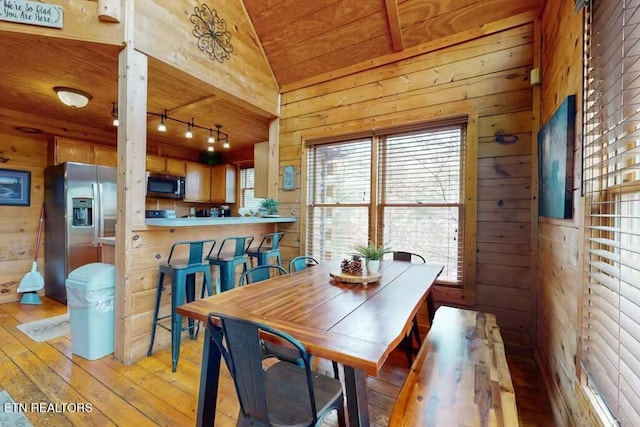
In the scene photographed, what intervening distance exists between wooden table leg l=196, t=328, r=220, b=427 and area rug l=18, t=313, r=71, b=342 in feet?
7.72

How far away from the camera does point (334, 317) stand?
1288 mm

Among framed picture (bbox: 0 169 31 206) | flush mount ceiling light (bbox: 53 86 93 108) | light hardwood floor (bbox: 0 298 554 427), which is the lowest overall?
light hardwood floor (bbox: 0 298 554 427)

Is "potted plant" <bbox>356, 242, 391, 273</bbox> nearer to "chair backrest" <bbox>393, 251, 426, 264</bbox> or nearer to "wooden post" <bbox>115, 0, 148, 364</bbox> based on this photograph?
"chair backrest" <bbox>393, 251, 426, 264</bbox>

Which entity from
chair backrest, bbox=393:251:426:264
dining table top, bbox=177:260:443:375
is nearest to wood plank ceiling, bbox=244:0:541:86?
chair backrest, bbox=393:251:426:264

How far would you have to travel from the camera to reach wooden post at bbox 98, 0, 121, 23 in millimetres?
2182

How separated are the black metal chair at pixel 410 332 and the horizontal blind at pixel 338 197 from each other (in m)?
0.52

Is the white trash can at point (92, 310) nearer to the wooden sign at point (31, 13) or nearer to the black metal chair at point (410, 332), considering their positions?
the wooden sign at point (31, 13)

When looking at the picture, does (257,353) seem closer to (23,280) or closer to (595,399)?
(595,399)

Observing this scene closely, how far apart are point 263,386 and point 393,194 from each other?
2.47 metres

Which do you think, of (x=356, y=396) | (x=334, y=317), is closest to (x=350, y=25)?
(x=334, y=317)

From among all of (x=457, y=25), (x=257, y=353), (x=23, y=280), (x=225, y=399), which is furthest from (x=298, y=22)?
(x=23, y=280)

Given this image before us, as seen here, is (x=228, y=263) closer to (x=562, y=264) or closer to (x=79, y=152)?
(x=562, y=264)

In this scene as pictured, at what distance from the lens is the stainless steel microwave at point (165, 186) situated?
5016 mm

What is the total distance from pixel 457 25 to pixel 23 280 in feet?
19.8
